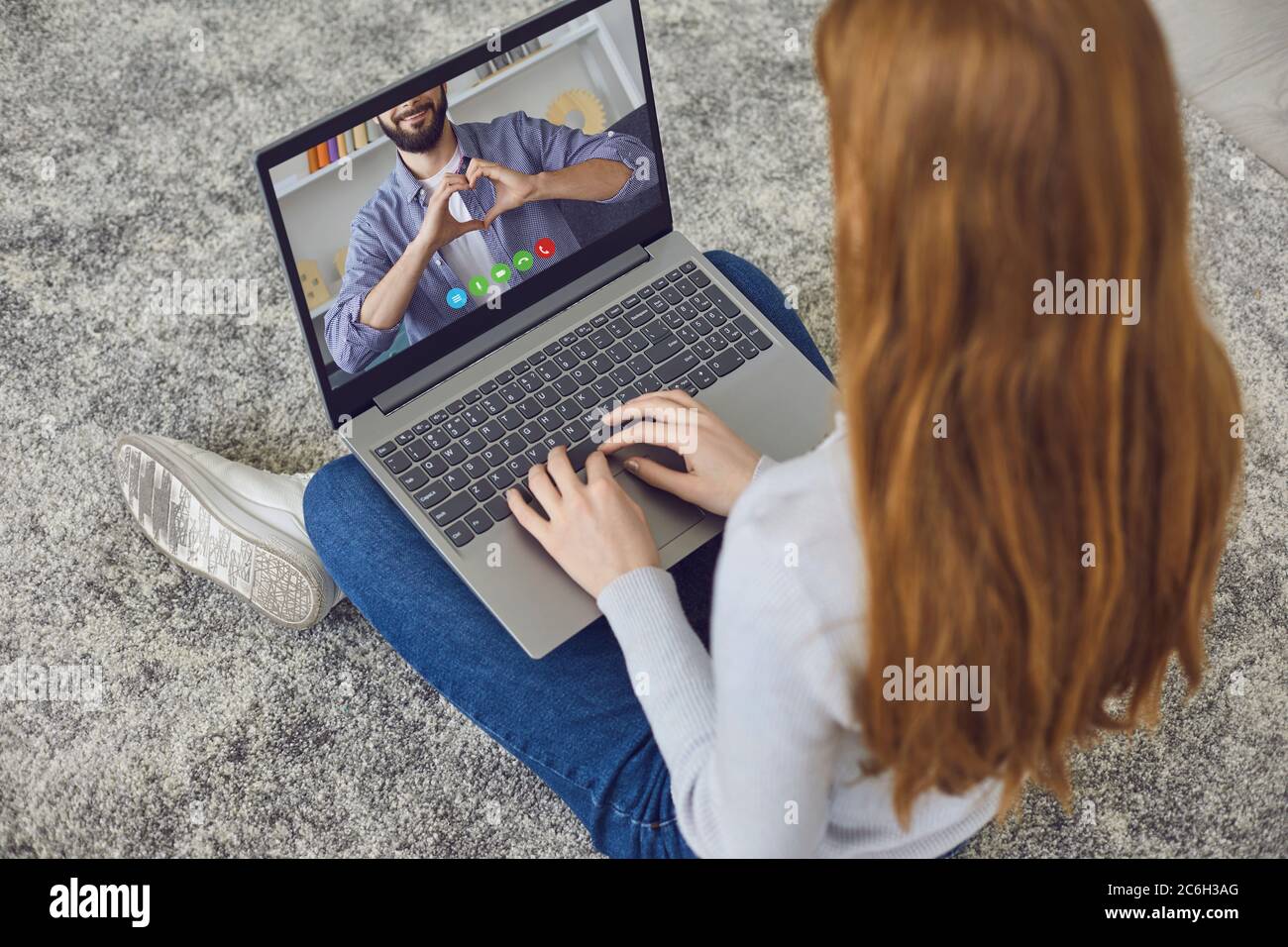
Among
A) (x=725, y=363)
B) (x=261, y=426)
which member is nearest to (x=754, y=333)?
(x=725, y=363)

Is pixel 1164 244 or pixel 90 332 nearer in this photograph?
pixel 1164 244

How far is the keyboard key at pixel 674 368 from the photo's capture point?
3.27 feet

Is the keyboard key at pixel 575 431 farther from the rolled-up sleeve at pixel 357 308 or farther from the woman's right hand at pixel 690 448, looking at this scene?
the rolled-up sleeve at pixel 357 308

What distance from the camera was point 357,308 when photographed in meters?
0.91

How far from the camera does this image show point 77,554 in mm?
1251

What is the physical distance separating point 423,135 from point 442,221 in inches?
3.0

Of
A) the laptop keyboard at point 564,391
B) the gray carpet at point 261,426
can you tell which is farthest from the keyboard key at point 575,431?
the gray carpet at point 261,426

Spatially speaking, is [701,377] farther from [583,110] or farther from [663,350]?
[583,110]

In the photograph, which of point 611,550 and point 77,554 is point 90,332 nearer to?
point 77,554

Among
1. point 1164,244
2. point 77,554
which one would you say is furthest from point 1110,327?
point 77,554

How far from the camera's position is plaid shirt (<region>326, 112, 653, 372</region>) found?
89 centimetres

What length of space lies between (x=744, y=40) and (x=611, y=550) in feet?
3.59

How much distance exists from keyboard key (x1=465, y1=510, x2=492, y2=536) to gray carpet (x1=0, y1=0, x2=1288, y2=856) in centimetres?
34

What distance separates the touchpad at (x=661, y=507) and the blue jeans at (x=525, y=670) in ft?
0.20
